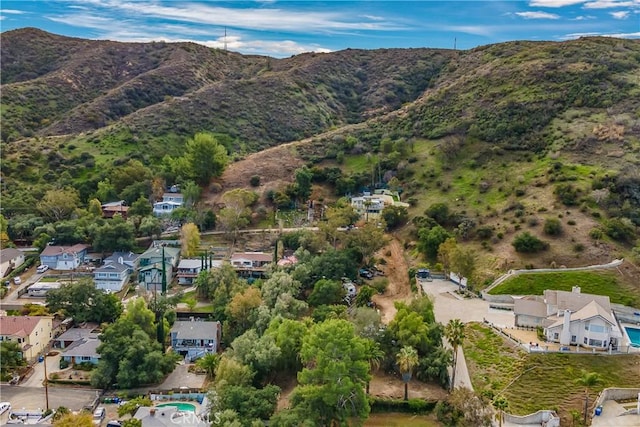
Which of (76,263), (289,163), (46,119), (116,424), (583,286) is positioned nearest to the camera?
(116,424)

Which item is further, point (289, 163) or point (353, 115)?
point (353, 115)

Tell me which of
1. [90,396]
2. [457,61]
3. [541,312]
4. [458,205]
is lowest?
[90,396]

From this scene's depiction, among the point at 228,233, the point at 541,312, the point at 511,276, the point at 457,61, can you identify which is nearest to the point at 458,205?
the point at 511,276

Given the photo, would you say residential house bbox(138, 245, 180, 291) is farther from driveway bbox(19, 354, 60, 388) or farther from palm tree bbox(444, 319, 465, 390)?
palm tree bbox(444, 319, 465, 390)

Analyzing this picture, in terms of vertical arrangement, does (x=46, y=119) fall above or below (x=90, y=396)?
above

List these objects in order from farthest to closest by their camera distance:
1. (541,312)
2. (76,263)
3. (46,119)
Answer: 1. (46,119)
2. (76,263)
3. (541,312)

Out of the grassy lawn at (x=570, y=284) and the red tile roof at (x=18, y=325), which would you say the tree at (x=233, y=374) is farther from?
the grassy lawn at (x=570, y=284)

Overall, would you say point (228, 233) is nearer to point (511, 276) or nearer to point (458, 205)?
point (458, 205)
